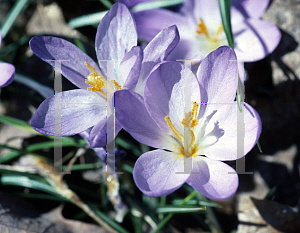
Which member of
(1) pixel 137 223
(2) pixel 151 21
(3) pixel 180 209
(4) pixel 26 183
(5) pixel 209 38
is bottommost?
(1) pixel 137 223

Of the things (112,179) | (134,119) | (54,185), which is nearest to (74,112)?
(134,119)

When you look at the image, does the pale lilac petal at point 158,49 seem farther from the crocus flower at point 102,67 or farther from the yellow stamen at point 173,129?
the yellow stamen at point 173,129

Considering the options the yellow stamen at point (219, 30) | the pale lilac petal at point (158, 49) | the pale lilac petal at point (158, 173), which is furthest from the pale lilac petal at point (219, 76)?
the yellow stamen at point (219, 30)

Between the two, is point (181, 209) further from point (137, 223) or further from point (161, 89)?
point (161, 89)

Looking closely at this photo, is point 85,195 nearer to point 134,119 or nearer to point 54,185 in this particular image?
point 54,185

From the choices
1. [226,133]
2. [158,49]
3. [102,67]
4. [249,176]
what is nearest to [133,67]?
[158,49]

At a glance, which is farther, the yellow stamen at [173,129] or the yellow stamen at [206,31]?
the yellow stamen at [206,31]

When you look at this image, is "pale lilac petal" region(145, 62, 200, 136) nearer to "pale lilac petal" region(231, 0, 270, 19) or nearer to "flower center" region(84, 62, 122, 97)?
"flower center" region(84, 62, 122, 97)
